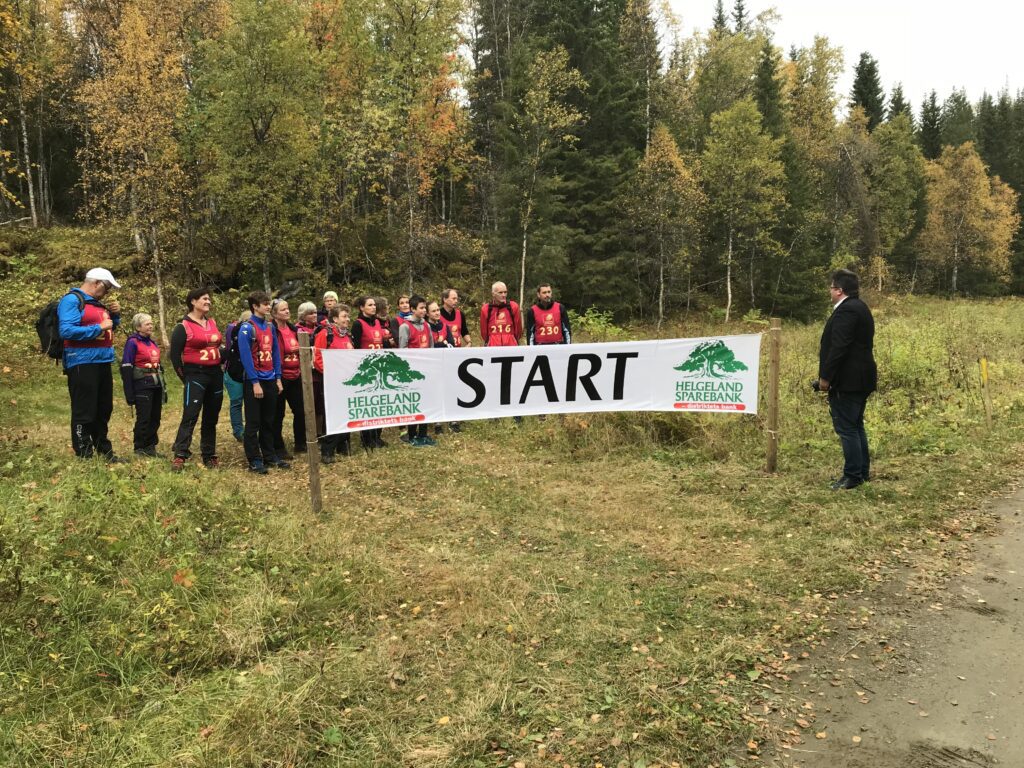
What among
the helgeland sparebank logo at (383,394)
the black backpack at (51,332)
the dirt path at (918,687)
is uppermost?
the black backpack at (51,332)

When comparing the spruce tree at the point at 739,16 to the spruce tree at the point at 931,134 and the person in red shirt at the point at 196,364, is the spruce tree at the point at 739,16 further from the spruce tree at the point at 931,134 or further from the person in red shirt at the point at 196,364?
the person in red shirt at the point at 196,364

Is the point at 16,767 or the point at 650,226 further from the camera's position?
the point at 650,226

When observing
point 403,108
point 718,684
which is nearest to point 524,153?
point 403,108

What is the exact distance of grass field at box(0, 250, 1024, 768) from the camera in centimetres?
314

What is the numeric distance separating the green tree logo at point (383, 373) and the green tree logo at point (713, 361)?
10.9 ft

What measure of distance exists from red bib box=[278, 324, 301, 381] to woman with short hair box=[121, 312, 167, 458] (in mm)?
1441

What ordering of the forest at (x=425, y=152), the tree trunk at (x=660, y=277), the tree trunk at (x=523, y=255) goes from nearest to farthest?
1. the forest at (x=425, y=152)
2. the tree trunk at (x=523, y=255)
3. the tree trunk at (x=660, y=277)

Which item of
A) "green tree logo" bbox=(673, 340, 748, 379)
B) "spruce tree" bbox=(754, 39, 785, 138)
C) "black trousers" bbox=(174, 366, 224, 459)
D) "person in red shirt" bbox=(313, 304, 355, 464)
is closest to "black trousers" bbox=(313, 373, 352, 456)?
"person in red shirt" bbox=(313, 304, 355, 464)

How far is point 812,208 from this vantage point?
29.7 meters

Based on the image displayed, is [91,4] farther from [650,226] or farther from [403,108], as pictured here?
[650,226]

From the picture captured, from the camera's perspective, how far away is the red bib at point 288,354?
8.17 meters

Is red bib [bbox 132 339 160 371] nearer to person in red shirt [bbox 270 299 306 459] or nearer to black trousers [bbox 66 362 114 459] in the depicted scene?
black trousers [bbox 66 362 114 459]

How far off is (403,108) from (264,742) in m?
21.8

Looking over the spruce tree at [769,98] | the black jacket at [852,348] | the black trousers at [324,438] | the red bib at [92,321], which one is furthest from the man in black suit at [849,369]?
the spruce tree at [769,98]
